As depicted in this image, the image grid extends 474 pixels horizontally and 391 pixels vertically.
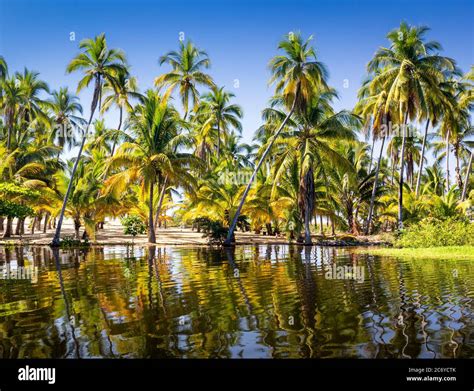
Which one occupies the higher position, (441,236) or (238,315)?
(441,236)

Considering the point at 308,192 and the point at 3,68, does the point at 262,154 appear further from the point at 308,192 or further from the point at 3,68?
the point at 3,68

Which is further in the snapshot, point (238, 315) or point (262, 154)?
point (262, 154)

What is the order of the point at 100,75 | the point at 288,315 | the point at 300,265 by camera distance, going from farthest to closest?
1. the point at 100,75
2. the point at 300,265
3. the point at 288,315

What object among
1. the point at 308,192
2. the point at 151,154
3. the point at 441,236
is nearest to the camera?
the point at 441,236

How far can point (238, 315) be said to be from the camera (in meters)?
7.25

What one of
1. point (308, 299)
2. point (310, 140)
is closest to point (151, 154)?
point (310, 140)

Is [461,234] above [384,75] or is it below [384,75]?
below

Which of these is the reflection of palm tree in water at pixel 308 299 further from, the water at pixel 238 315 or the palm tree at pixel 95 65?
the palm tree at pixel 95 65

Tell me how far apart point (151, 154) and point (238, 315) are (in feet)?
68.2

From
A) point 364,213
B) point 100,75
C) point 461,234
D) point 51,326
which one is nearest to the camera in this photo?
point 51,326
